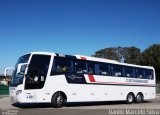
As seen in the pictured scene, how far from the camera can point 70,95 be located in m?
20.4

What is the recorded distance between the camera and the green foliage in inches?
2660

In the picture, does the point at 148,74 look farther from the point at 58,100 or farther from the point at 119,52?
the point at 119,52

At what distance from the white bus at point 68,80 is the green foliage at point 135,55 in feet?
134

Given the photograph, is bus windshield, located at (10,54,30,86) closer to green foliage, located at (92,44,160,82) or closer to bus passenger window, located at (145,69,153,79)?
bus passenger window, located at (145,69,153,79)

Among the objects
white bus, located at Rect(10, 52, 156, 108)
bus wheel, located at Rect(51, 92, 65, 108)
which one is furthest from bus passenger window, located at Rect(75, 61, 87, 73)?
bus wheel, located at Rect(51, 92, 65, 108)

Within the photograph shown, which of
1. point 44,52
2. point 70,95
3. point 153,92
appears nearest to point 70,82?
point 70,95

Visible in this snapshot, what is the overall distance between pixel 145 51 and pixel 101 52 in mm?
17737

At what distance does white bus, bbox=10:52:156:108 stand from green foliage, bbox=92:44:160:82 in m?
40.7

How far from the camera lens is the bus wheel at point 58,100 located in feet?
63.2

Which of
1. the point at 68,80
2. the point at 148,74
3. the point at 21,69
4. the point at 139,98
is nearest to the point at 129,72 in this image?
the point at 139,98

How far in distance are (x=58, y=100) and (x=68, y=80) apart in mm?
1417

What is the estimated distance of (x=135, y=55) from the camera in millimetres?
78625

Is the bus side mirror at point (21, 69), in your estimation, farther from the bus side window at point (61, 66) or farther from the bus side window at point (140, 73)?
the bus side window at point (140, 73)

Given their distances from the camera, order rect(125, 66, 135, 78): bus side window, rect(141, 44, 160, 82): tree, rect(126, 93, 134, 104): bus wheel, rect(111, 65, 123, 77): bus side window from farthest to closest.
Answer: rect(141, 44, 160, 82): tree → rect(126, 93, 134, 104): bus wheel → rect(125, 66, 135, 78): bus side window → rect(111, 65, 123, 77): bus side window
